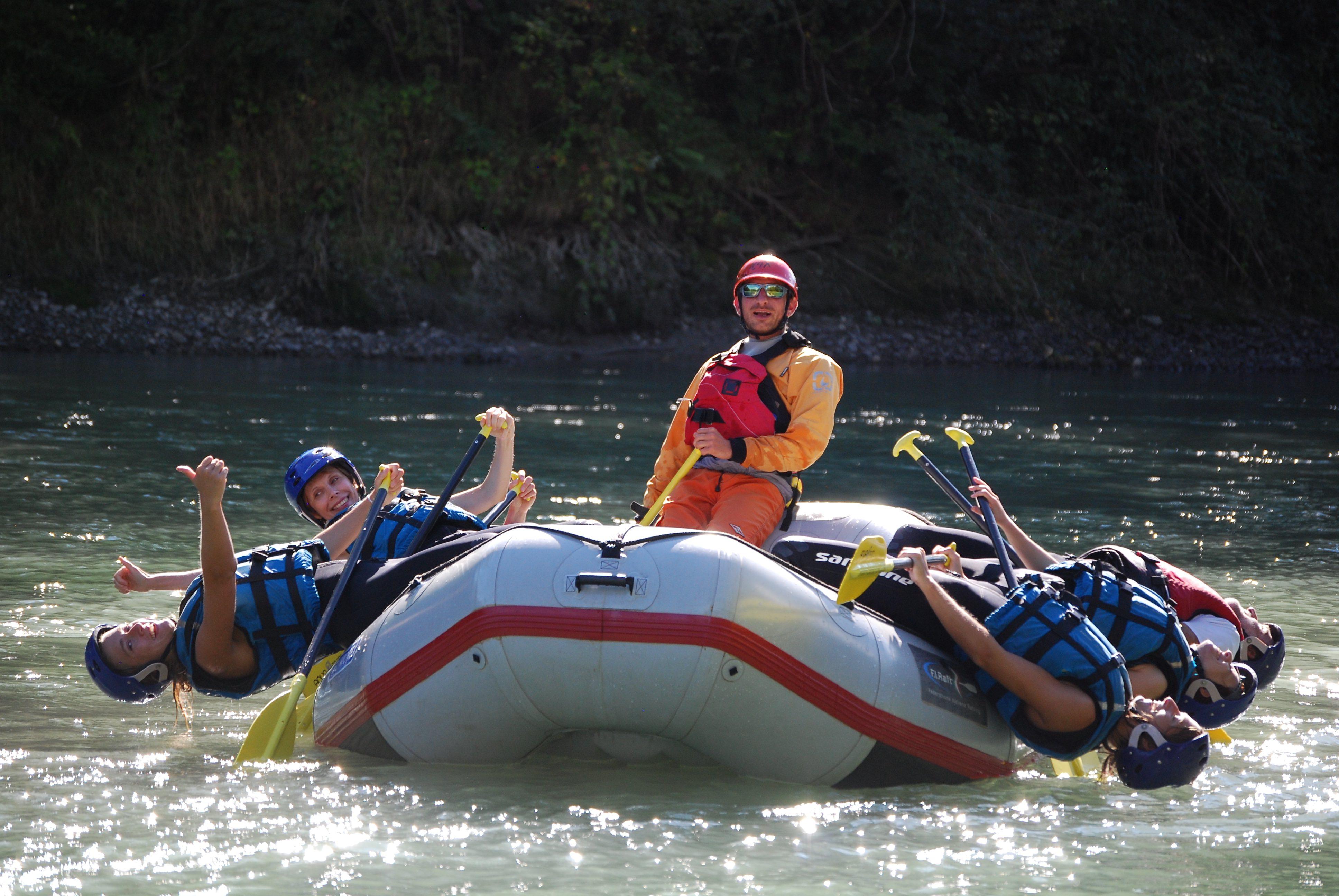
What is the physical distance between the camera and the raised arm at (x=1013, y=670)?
3.59m

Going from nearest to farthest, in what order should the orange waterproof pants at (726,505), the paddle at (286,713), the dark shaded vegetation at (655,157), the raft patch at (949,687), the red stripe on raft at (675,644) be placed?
the red stripe on raft at (675,644) < the raft patch at (949,687) < the paddle at (286,713) < the orange waterproof pants at (726,505) < the dark shaded vegetation at (655,157)

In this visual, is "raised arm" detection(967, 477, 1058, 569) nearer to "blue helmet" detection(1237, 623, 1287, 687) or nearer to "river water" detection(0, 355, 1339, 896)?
"blue helmet" detection(1237, 623, 1287, 687)

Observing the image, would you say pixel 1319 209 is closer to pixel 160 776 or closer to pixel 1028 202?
pixel 1028 202

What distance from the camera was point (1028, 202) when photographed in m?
22.3

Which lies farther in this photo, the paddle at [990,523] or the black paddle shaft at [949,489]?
the black paddle shaft at [949,489]

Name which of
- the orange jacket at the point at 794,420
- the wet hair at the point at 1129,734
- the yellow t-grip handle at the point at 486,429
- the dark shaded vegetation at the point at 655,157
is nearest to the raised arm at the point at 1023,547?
the orange jacket at the point at 794,420

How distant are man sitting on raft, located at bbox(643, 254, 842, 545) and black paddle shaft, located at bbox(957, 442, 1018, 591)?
2.05ft

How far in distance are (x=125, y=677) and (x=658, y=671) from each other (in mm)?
1529

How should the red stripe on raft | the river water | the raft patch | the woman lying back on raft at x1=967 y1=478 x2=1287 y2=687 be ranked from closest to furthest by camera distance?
the river water < the red stripe on raft < the raft patch < the woman lying back on raft at x1=967 y1=478 x2=1287 y2=687

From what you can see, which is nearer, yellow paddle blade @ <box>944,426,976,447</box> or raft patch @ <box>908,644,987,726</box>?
raft patch @ <box>908,644,987,726</box>

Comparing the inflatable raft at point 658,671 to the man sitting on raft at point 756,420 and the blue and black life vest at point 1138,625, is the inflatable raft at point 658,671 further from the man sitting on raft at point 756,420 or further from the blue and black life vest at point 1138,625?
the man sitting on raft at point 756,420

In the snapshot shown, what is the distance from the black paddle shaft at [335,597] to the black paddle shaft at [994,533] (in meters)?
1.74

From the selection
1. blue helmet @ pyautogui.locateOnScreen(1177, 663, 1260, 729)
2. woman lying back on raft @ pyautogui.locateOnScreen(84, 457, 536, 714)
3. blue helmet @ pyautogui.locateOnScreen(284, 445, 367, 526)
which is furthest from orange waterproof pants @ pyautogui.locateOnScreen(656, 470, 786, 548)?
blue helmet @ pyautogui.locateOnScreen(1177, 663, 1260, 729)

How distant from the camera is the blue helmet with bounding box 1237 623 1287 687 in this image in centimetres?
434
